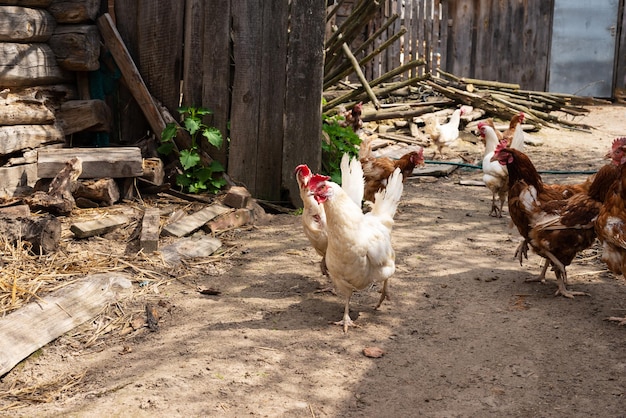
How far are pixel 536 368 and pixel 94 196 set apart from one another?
4.59 meters

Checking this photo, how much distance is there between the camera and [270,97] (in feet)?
24.6

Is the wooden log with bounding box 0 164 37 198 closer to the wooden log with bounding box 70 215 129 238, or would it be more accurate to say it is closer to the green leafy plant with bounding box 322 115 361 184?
the wooden log with bounding box 70 215 129 238

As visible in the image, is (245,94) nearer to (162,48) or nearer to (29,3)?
(162,48)

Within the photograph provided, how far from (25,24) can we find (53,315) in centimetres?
382

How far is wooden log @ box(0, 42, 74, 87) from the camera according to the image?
690cm

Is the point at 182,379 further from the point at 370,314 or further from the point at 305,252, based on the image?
the point at 305,252

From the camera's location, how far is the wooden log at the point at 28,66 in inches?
272

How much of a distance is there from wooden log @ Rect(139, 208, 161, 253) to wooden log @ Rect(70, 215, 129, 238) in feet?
0.85

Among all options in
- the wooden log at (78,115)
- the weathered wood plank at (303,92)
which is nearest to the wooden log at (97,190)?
the wooden log at (78,115)

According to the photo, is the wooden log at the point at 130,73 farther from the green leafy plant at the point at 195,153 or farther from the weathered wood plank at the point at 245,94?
the weathered wood plank at the point at 245,94

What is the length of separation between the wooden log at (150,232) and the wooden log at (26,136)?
156cm

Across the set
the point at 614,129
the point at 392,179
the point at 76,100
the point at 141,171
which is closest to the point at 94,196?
the point at 141,171

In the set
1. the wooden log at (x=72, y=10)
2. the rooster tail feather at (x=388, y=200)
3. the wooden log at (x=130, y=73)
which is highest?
the wooden log at (x=72, y=10)

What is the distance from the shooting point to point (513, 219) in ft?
18.6
